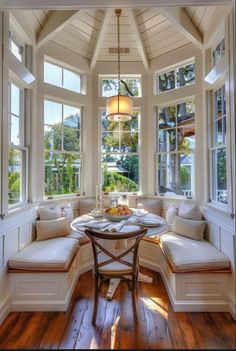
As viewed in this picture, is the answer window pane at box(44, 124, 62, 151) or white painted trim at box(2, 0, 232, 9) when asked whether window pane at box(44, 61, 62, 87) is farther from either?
white painted trim at box(2, 0, 232, 9)

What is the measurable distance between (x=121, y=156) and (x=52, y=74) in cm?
171

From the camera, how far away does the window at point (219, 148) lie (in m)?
2.68

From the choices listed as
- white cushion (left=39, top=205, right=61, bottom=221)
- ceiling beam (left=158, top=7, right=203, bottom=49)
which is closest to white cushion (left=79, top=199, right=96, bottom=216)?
white cushion (left=39, top=205, right=61, bottom=221)

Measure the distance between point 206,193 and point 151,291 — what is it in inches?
57.7

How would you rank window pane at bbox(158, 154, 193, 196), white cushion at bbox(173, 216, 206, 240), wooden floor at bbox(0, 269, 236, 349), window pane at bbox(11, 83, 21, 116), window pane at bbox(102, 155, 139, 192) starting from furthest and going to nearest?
window pane at bbox(102, 155, 139, 192)
window pane at bbox(158, 154, 193, 196)
white cushion at bbox(173, 216, 206, 240)
window pane at bbox(11, 83, 21, 116)
wooden floor at bbox(0, 269, 236, 349)

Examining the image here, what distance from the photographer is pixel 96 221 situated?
2.46m

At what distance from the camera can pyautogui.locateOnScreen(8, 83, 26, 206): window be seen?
2.59 meters

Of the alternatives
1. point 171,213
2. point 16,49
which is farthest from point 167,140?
point 16,49

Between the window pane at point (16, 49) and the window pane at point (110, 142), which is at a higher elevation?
the window pane at point (16, 49)

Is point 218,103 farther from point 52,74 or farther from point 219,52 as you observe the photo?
point 52,74

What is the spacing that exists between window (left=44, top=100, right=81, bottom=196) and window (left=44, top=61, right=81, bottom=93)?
0.32m

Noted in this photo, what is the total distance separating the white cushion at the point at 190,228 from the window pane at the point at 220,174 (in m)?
0.40

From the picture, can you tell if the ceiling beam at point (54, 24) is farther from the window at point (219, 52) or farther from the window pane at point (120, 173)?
the window pane at point (120, 173)

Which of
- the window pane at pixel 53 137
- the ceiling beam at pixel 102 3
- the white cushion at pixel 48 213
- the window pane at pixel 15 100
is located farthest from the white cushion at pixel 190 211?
the window pane at pixel 15 100
